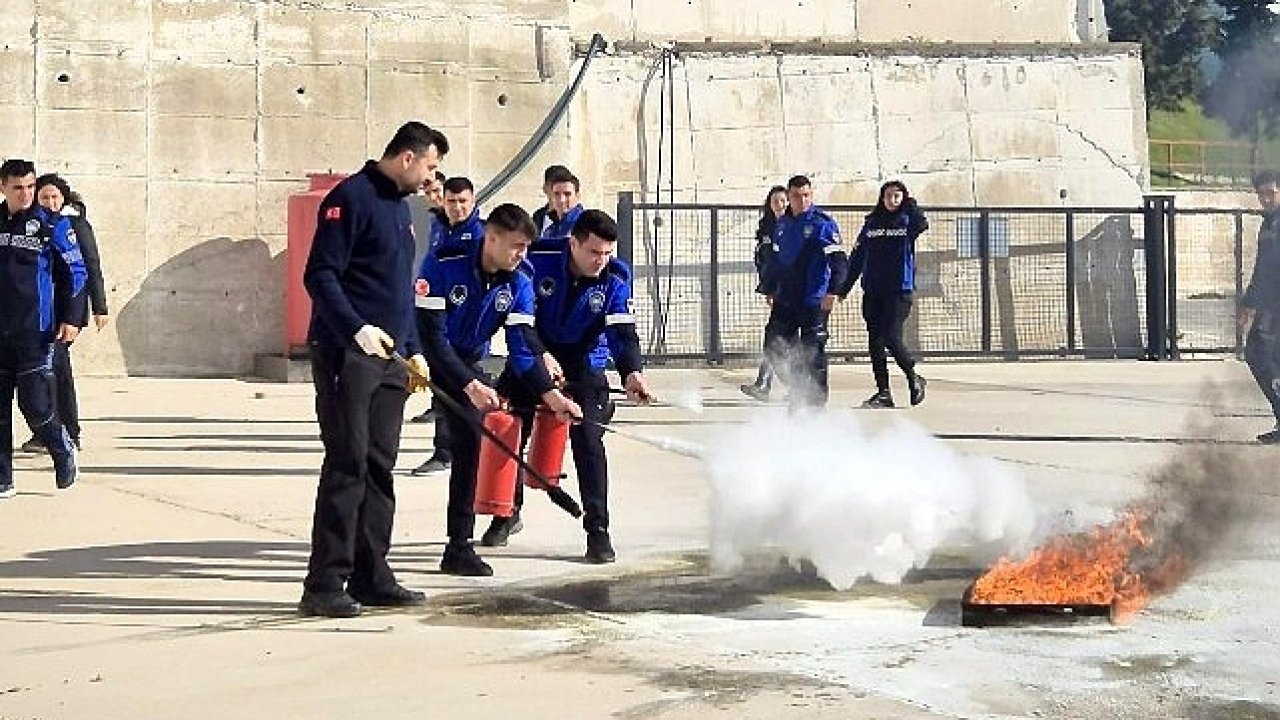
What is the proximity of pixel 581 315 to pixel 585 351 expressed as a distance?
172 millimetres

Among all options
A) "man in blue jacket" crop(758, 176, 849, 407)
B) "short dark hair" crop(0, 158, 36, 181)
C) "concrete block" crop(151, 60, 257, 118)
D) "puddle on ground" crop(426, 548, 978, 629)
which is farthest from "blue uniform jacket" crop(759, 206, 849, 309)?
"concrete block" crop(151, 60, 257, 118)

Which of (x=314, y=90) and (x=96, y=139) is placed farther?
(x=314, y=90)

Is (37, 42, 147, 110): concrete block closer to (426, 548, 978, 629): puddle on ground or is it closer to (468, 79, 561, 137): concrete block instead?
(468, 79, 561, 137): concrete block

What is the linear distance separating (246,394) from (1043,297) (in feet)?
34.9

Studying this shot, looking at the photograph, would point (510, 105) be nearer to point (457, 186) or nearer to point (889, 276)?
point (889, 276)

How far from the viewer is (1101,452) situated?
497 inches

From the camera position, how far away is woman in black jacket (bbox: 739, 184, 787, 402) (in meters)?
16.9

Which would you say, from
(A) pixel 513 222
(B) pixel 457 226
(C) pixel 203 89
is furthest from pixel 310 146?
(A) pixel 513 222

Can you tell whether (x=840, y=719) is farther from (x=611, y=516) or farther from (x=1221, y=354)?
(x=1221, y=354)

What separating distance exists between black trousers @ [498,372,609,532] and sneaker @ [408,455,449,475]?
297 cm

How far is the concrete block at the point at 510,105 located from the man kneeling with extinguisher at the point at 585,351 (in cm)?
1247

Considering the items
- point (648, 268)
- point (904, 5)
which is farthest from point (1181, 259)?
point (648, 268)

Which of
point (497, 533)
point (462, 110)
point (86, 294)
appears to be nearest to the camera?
point (497, 533)

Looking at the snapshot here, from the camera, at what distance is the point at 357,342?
22.6 ft
